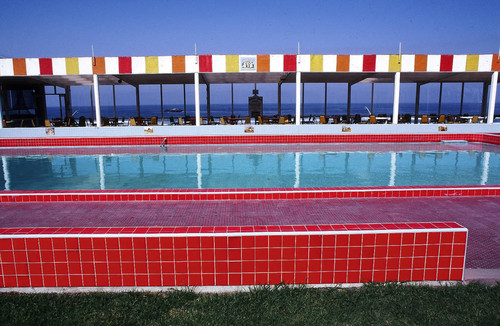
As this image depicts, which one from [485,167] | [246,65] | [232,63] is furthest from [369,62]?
[485,167]

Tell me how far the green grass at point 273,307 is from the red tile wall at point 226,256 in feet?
0.43

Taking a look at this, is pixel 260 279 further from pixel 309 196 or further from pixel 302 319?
pixel 309 196

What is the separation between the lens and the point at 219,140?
13.7 m

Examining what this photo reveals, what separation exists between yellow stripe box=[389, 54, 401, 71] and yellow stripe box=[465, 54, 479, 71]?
2.97m

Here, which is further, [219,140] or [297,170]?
[219,140]

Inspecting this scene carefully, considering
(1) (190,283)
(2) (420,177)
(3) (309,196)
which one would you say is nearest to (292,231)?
(1) (190,283)

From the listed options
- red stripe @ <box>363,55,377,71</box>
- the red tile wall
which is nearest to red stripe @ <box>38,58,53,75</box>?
red stripe @ <box>363,55,377,71</box>

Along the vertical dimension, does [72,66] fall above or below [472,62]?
below

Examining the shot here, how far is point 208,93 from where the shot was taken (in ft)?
62.6

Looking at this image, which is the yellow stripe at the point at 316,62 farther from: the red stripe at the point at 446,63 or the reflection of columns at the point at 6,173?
the reflection of columns at the point at 6,173

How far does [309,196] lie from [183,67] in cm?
1067

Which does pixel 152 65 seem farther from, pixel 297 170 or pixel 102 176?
pixel 297 170

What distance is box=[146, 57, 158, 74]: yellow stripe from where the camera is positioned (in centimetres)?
1448

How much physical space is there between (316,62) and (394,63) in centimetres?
329
